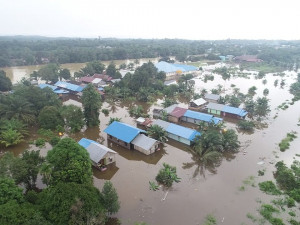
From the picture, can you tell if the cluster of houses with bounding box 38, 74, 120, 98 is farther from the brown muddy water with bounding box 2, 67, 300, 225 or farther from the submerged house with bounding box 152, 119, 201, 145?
the submerged house with bounding box 152, 119, 201, 145

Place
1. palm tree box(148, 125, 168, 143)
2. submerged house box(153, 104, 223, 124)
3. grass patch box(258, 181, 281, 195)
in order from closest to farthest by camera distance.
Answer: grass patch box(258, 181, 281, 195) < palm tree box(148, 125, 168, 143) < submerged house box(153, 104, 223, 124)

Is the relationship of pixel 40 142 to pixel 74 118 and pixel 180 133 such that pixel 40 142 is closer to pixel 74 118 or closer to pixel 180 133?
pixel 74 118

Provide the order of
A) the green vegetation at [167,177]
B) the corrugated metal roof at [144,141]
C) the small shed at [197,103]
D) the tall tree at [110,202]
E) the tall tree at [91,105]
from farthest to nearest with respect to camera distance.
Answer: the small shed at [197,103]
the tall tree at [91,105]
the corrugated metal roof at [144,141]
the green vegetation at [167,177]
the tall tree at [110,202]

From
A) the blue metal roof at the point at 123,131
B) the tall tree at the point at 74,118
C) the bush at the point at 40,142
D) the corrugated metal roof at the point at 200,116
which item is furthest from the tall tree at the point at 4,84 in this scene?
the corrugated metal roof at the point at 200,116

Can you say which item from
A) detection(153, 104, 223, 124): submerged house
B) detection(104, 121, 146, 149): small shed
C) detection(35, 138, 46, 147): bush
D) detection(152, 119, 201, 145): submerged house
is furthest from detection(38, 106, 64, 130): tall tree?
detection(153, 104, 223, 124): submerged house

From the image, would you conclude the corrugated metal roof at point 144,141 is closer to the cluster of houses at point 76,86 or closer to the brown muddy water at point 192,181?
the brown muddy water at point 192,181

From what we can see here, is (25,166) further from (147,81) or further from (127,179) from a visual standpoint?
(147,81)
